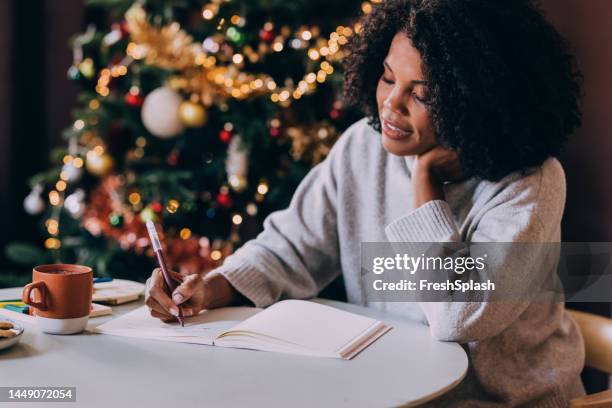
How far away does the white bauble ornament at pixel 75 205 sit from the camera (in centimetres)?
262

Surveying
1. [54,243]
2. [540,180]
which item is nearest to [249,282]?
[540,180]

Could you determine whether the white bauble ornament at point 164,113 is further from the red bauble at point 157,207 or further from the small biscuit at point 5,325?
the small biscuit at point 5,325

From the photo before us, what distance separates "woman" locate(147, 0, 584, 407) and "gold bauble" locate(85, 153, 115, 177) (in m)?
1.35

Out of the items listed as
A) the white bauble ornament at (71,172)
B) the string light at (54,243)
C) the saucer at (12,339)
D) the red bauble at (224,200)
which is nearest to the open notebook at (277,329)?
the saucer at (12,339)

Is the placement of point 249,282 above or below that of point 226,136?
below

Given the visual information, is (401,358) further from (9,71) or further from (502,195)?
(9,71)

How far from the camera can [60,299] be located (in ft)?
3.00

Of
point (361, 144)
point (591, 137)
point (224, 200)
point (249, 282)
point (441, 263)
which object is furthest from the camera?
point (224, 200)

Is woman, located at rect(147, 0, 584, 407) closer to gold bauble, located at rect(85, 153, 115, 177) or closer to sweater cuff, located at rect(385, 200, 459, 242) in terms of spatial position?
sweater cuff, located at rect(385, 200, 459, 242)

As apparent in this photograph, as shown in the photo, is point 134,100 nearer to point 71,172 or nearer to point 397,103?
point 71,172

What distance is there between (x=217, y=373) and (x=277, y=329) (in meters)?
0.15

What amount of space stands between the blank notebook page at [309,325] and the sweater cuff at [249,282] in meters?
0.11

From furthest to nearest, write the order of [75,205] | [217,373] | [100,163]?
[75,205], [100,163], [217,373]

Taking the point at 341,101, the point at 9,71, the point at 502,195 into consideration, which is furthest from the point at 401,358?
the point at 9,71
